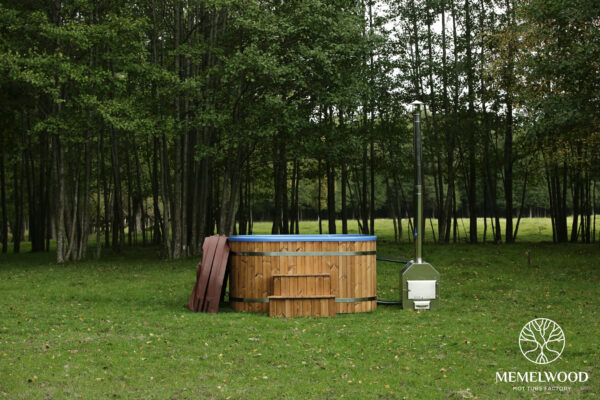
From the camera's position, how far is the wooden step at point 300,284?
1062 cm

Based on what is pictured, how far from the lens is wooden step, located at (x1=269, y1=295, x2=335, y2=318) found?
10.5 metres

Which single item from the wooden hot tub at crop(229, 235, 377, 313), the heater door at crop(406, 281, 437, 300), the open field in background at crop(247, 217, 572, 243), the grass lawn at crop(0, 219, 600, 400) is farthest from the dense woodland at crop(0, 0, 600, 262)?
the open field in background at crop(247, 217, 572, 243)

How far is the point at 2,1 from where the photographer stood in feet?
69.6

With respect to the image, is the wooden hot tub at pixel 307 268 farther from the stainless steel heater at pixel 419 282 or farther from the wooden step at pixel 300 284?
the stainless steel heater at pixel 419 282

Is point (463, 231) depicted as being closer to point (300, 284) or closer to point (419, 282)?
point (419, 282)

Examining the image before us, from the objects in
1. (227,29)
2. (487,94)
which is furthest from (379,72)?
(227,29)

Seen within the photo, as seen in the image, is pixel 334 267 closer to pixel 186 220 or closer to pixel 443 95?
pixel 186 220

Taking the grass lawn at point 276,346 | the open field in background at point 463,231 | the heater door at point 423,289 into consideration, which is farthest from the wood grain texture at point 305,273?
the open field in background at point 463,231

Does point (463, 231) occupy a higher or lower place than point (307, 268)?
lower

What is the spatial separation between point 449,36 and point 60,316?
2436 cm

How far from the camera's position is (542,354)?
24.5ft

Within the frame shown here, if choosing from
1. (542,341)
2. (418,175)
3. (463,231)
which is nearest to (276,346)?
(542,341)

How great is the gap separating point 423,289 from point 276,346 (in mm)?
4036

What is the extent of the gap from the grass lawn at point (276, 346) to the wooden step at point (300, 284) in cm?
56
